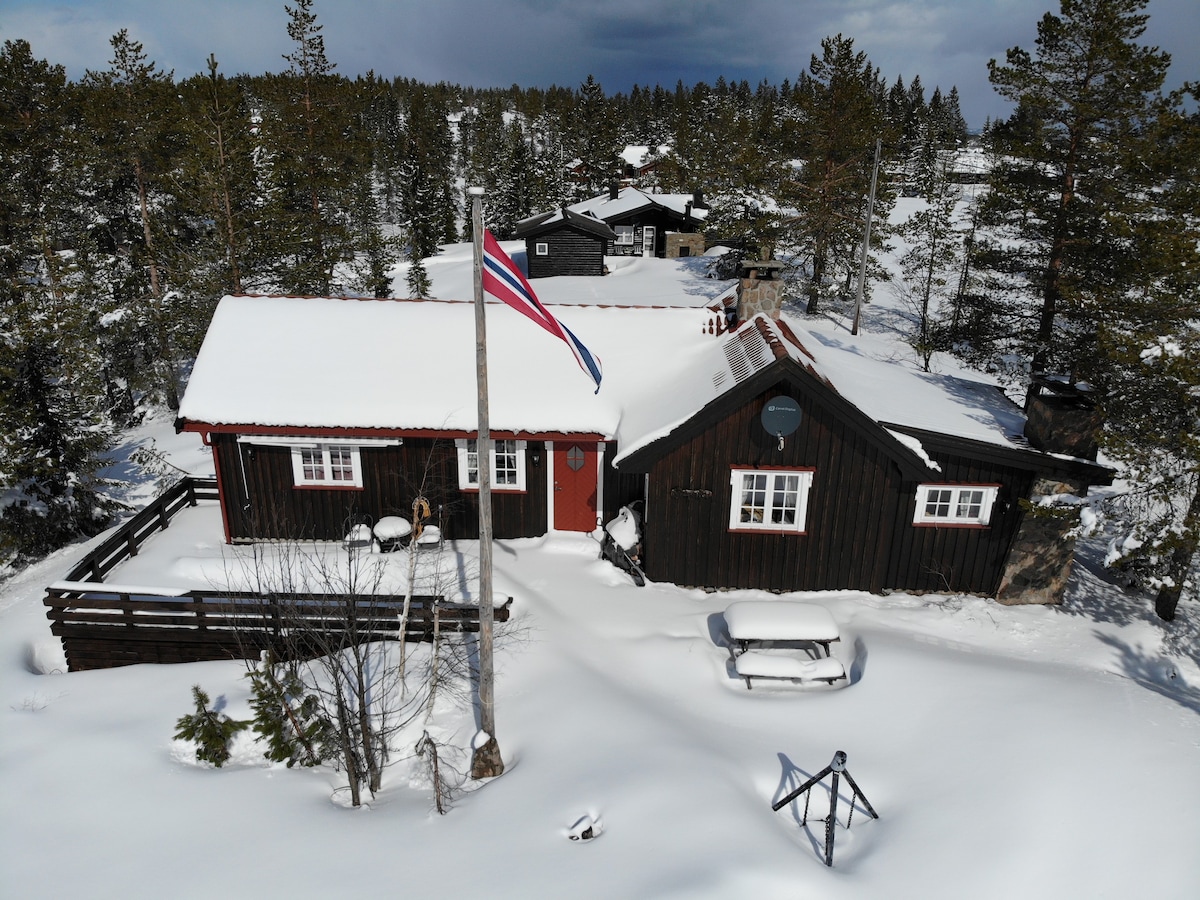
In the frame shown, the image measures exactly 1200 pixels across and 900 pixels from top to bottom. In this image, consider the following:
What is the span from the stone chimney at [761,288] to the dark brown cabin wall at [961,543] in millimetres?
5090

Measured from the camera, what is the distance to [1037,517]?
12.4 m

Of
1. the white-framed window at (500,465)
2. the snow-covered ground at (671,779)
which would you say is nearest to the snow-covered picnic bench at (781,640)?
the snow-covered ground at (671,779)

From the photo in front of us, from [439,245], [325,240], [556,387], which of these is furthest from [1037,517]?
[439,245]

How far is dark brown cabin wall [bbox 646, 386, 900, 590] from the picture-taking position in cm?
1281

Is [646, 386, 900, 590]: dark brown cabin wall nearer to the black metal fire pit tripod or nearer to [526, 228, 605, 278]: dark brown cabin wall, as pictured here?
the black metal fire pit tripod

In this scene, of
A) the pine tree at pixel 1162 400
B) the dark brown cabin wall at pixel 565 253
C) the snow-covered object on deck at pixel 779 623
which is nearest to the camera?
the snow-covered object on deck at pixel 779 623

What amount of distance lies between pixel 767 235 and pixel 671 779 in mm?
28827

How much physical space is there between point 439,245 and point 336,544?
174 ft

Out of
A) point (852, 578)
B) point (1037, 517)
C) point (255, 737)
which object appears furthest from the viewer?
point (852, 578)

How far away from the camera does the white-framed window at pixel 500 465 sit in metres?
14.7

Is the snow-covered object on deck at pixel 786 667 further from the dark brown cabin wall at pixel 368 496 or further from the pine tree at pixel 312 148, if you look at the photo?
the pine tree at pixel 312 148

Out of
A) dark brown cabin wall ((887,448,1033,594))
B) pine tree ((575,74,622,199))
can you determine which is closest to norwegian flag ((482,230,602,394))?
dark brown cabin wall ((887,448,1033,594))

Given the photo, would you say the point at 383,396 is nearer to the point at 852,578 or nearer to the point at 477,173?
the point at 852,578

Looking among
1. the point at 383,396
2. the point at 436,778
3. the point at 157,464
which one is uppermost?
the point at 383,396
